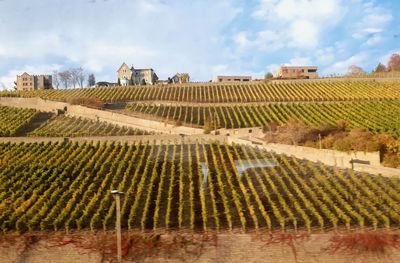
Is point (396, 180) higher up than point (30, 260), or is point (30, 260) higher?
point (396, 180)

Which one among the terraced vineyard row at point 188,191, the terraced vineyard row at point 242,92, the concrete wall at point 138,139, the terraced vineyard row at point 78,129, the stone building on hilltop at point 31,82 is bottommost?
the terraced vineyard row at point 188,191

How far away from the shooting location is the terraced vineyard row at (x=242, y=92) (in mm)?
56375

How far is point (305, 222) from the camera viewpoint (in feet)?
66.2

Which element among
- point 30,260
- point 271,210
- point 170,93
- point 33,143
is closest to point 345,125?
point 271,210

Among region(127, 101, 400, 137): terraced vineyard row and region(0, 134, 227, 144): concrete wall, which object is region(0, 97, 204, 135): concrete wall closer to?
region(127, 101, 400, 137): terraced vineyard row

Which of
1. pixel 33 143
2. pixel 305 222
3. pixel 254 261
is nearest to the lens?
pixel 254 261

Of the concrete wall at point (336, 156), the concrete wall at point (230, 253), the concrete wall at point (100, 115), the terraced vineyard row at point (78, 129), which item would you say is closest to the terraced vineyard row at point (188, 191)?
the concrete wall at point (336, 156)

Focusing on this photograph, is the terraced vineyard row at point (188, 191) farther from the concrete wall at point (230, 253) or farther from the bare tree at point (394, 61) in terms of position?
the bare tree at point (394, 61)

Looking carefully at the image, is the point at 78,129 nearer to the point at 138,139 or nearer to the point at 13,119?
the point at 13,119

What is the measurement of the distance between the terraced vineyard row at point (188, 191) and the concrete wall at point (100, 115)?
334 inches

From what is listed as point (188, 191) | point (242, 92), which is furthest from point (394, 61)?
point (188, 191)

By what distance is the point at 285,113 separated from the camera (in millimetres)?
47594

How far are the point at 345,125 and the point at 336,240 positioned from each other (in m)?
19.3

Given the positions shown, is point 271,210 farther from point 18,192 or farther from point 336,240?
point 18,192
